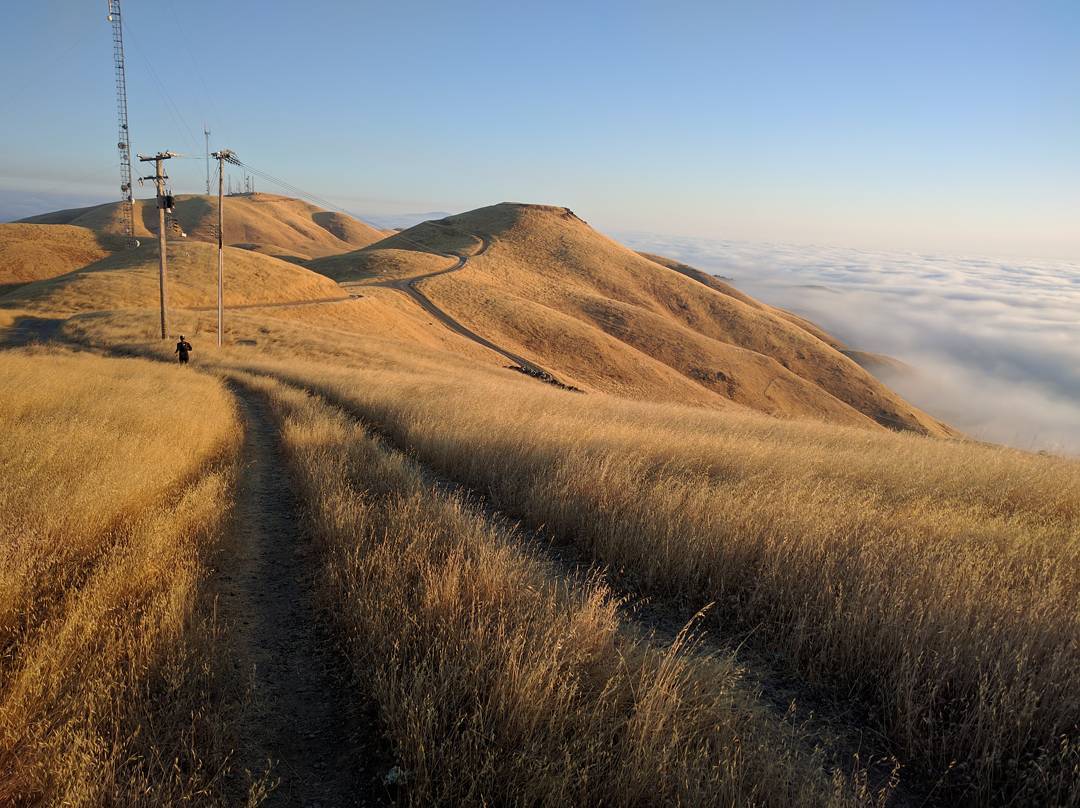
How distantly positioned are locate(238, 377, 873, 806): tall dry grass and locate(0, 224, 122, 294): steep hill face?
80.8 m

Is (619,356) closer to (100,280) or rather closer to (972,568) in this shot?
(100,280)

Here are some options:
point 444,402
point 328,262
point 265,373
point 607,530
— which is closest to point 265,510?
point 607,530

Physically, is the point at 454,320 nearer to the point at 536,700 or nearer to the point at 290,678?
the point at 290,678

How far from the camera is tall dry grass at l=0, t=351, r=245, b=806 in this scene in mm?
2330

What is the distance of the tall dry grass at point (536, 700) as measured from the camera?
2.29m

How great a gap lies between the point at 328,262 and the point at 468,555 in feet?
294

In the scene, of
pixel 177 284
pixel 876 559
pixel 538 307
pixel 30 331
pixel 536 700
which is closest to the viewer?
pixel 536 700

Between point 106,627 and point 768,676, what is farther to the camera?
point 768,676

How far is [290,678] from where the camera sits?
3.33m

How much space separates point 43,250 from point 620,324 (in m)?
79.2

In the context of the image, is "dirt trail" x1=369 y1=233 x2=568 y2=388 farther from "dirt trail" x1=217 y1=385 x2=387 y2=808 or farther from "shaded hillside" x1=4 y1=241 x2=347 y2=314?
"dirt trail" x1=217 y1=385 x2=387 y2=808

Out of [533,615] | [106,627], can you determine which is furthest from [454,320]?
[533,615]

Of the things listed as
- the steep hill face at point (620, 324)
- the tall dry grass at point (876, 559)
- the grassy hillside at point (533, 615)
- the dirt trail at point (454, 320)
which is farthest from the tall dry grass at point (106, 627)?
the steep hill face at point (620, 324)

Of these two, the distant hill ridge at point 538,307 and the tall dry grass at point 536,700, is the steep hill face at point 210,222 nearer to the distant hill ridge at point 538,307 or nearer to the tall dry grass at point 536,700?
the distant hill ridge at point 538,307
